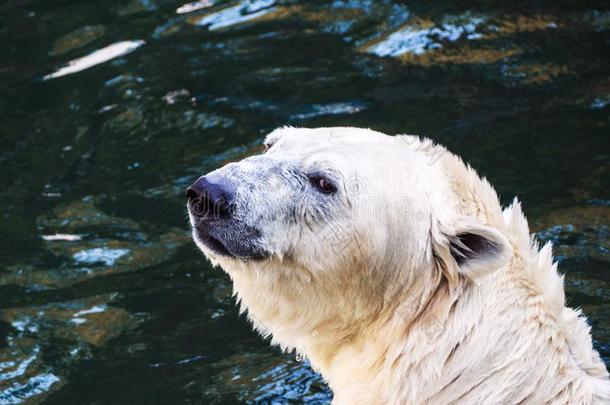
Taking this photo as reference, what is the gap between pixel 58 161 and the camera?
356 inches

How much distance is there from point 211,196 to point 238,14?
7.52m

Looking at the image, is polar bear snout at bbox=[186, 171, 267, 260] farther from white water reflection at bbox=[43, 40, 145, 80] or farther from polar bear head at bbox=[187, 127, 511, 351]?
white water reflection at bbox=[43, 40, 145, 80]

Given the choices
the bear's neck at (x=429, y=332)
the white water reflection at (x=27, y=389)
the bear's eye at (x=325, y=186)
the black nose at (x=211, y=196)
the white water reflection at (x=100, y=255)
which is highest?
the black nose at (x=211, y=196)

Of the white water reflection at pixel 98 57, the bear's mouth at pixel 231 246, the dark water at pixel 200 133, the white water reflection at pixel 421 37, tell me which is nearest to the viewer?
the bear's mouth at pixel 231 246

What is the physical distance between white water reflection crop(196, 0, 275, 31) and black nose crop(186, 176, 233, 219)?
7.11 meters

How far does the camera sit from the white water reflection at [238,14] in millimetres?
11250

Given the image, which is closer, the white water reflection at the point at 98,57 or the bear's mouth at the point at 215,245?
the bear's mouth at the point at 215,245

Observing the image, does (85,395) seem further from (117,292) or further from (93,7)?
(93,7)

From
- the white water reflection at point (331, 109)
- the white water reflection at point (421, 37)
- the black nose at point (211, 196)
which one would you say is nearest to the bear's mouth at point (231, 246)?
the black nose at point (211, 196)

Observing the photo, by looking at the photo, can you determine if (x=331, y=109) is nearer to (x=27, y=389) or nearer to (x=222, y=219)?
(x=27, y=389)

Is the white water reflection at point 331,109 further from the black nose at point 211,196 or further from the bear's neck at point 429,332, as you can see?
the black nose at point 211,196

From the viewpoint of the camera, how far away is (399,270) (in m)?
4.36

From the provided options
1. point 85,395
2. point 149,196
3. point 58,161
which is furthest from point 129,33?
point 85,395

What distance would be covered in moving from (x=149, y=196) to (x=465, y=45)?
3.74 m
